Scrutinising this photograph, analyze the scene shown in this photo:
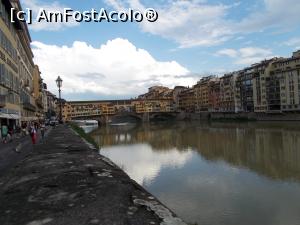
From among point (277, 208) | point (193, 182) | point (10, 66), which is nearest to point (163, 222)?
point (277, 208)

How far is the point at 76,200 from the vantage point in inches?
295

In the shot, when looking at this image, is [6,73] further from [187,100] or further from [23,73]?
[187,100]

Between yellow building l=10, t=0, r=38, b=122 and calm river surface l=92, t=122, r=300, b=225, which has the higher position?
yellow building l=10, t=0, r=38, b=122

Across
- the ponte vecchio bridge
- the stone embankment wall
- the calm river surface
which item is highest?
the ponte vecchio bridge

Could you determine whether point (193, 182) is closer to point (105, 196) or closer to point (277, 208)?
point (277, 208)

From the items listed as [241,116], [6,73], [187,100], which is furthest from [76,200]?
[187,100]

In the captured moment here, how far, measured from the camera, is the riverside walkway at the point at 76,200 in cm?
625

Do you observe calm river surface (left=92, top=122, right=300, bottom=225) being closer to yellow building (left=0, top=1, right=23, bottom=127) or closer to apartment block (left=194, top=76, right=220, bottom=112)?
yellow building (left=0, top=1, right=23, bottom=127)

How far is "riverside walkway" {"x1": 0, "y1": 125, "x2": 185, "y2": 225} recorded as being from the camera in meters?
6.25

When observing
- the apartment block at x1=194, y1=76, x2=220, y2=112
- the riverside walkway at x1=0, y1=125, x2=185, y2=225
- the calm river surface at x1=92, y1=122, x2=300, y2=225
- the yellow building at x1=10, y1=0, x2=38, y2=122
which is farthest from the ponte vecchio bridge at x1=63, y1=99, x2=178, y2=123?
the riverside walkway at x1=0, y1=125, x2=185, y2=225

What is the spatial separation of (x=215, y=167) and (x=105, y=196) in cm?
1829

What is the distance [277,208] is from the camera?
14602mm

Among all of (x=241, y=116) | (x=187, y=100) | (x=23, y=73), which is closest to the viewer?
(x=23, y=73)

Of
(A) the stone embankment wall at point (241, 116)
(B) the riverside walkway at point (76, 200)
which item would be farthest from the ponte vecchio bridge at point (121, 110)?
(B) the riverside walkway at point (76, 200)
